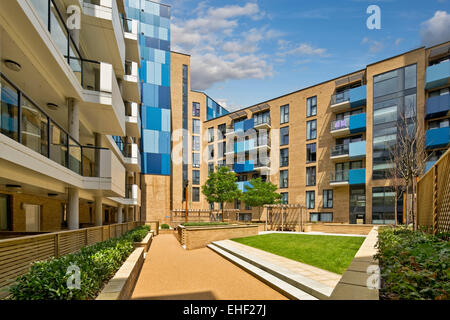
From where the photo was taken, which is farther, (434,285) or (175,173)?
(175,173)

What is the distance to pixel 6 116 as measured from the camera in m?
5.67

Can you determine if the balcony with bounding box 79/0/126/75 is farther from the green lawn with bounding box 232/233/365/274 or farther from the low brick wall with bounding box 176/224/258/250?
the green lawn with bounding box 232/233/365/274

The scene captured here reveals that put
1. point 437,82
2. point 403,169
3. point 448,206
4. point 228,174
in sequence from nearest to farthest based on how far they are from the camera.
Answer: point 448,206
point 403,169
point 437,82
point 228,174

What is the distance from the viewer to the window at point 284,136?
36537 mm

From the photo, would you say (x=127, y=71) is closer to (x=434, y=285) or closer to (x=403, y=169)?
(x=403, y=169)

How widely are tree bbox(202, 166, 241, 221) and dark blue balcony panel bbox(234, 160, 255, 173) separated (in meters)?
6.87

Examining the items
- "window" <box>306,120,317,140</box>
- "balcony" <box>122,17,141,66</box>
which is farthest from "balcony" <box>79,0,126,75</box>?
"window" <box>306,120,317,140</box>

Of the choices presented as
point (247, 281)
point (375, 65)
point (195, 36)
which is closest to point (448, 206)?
point (247, 281)

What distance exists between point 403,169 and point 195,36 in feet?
41.6

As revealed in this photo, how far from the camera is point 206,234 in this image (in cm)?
1825

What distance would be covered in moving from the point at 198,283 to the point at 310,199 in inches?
1038

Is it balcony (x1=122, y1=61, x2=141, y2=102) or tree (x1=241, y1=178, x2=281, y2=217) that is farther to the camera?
tree (x1=241, y1=178, x2=281, y2=217)

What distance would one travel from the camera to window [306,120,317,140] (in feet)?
109

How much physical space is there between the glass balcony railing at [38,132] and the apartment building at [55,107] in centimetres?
2
